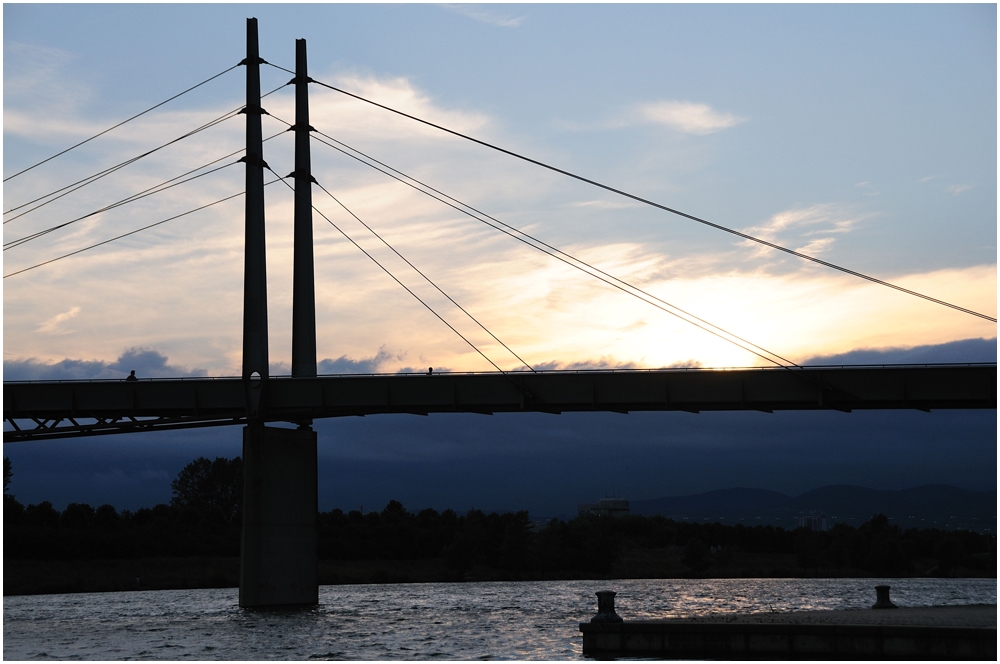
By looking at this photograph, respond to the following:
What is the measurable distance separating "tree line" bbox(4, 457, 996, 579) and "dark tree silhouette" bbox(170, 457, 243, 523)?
152 millimetres

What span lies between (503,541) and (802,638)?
105m

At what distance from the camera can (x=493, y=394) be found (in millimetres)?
56562

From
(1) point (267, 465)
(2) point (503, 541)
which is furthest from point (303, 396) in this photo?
(2) point (503, 541)

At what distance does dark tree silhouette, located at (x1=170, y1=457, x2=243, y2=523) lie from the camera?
160 meters

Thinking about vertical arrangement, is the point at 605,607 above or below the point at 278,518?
below

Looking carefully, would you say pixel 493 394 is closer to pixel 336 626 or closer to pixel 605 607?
pixel 336 626

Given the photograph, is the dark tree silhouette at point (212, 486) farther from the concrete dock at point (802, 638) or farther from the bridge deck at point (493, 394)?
the concrete dock at point (802, 638)

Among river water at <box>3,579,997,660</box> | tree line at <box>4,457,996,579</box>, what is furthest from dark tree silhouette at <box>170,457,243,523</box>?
river water at <box>3,579,997,660</box>

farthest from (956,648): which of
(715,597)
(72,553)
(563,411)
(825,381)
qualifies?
(72,553)

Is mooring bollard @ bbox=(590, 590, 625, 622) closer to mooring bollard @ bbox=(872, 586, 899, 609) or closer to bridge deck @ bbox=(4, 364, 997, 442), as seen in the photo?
mooring bollard @ bbox=(872, 586, 899, 609)

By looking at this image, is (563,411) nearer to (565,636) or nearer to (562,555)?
(565,636)

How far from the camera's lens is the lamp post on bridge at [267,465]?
184ft

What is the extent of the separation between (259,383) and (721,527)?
5032 inches

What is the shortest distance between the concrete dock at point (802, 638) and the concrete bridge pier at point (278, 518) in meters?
25.7
